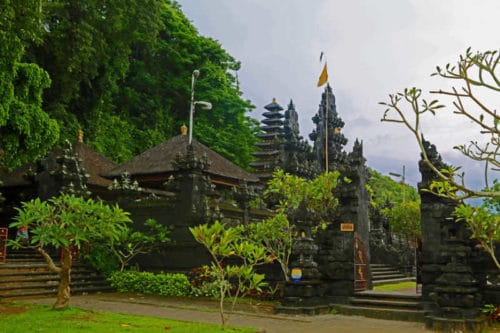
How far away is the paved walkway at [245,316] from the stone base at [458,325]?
372mm

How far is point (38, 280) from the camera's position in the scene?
16172 mm

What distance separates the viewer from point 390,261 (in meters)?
24.2

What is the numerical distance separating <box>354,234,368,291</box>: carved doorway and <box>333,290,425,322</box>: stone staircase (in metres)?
0.53

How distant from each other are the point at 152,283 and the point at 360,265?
263 inches

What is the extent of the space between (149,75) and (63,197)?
101 feet

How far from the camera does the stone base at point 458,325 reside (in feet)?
36.8

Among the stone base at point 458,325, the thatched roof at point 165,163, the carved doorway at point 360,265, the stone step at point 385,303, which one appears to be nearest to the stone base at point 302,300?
the stone step at point 385,303

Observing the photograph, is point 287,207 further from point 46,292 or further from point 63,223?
point 63,223

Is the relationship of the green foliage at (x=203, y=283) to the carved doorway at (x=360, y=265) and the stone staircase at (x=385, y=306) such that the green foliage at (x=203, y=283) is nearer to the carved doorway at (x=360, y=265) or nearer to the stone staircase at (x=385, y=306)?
the stone staircase at (x=385, y=306)

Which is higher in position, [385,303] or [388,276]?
[388,276]

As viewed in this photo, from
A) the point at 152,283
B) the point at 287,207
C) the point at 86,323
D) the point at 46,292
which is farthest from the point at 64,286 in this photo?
the point at 287,207

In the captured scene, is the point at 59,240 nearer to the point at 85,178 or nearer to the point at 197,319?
the point at 197,319

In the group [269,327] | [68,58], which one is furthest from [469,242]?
[68,58]

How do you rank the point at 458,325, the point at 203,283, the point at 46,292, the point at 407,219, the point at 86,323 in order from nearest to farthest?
the point at 86,323
the point at 458,325
the point at 46,292
the point at 203,283
the point at 407,219
